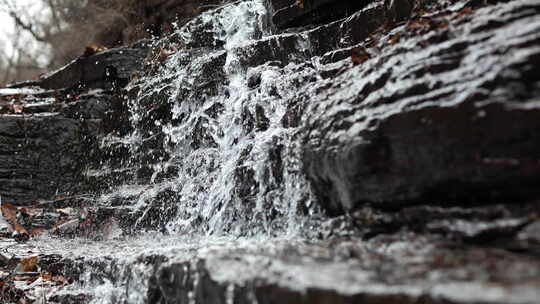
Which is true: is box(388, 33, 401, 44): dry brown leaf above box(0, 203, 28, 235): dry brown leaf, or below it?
above

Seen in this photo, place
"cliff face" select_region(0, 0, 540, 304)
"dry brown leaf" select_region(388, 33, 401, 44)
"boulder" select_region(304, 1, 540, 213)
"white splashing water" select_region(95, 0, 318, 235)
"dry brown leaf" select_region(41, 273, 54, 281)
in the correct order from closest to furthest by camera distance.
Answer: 1. "cliff face" select_region(0, 0, 540, 304)
2. "boulder" select_region(304, 1, 540, 213)
3. "dry brown leaf" select_region(388, 33, 401, 44)
4. "white splashing water" select_region(95, 0, 318, 235)
5. "dry brown leaf" select_region(41, 273, 54, 281)

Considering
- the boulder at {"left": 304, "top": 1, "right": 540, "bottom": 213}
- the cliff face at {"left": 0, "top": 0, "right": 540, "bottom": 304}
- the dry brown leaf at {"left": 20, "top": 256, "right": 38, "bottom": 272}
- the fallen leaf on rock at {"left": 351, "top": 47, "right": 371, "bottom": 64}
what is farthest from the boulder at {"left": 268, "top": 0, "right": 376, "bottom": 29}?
the dry brown leaf at {"left": 20, "top": 256, "right": 38, "bottom": 272}

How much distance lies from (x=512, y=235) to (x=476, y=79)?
0.71 metres

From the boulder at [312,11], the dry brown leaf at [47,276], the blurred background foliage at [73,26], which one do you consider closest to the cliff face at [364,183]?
the dry brown leaf at [47,276]

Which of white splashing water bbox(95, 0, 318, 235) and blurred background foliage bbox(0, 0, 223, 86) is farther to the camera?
blurred background foliage bbox(0, 0, 223, 86)

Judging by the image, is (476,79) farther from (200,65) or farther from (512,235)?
(200,65)

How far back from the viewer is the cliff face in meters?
1.77

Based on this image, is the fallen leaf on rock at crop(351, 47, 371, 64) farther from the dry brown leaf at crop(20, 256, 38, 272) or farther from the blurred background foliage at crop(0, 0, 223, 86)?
the blurred background foliage at crop(0, 0, 223, 86)

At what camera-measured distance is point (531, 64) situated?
195cm

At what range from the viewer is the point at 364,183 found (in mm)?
2434

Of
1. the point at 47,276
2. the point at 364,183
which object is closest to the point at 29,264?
the point at 47,276

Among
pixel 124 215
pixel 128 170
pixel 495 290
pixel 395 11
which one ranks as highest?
pixel 395 11

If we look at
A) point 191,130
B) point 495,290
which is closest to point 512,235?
point 495,290

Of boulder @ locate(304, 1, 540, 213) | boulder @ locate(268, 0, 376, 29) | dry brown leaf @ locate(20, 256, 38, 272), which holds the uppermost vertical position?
boulder @ locate(268, 0, 376, 29)
